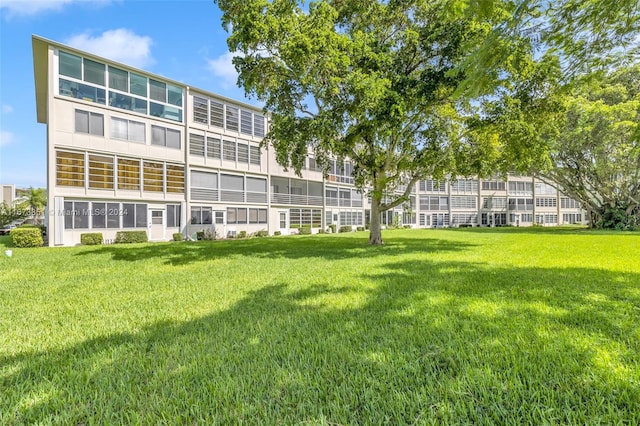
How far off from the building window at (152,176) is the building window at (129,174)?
43cm

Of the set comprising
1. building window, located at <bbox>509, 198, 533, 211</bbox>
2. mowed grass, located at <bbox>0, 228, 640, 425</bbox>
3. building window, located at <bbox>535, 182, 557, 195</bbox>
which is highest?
building window, located at <bbox>535, 182, 557, 195</bbox>

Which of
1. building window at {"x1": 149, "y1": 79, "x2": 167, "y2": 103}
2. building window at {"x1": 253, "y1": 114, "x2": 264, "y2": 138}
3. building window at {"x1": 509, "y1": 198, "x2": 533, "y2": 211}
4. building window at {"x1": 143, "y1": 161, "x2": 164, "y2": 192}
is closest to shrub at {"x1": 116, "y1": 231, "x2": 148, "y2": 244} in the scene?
building window at {"x1": 143, "y1": 161, "x2": 164, "y2": 192}

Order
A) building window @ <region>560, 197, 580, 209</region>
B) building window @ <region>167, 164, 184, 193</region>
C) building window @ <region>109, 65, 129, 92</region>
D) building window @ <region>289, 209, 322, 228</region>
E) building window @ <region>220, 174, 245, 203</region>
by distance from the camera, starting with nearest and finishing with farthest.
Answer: building window @ <region>109, 65, 129, 92</region>, building window @ <region>167, 164, 184, 193</region>, building window @ <region>220, 174, 245, 203</region>, building window @ <region>289, 209, 322, 228</region>, building window @ <region>560, 197, 580, 209</region>

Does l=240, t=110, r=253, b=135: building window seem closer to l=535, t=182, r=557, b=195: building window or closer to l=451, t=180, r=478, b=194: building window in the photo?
l=451, t=180, r=478, b=194: building window

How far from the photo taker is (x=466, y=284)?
6082 mm

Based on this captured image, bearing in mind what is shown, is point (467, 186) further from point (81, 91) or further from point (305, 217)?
point (81, 91)

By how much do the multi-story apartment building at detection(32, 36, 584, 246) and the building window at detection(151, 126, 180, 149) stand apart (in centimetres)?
7

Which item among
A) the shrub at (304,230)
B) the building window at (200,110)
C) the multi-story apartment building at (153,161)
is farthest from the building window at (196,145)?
the shrub at (304,230)

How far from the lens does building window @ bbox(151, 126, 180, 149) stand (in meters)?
21.7

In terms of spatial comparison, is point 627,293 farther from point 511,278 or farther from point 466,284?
point 466,284

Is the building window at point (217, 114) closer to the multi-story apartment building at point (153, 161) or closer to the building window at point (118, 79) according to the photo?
the multi-story apartment building at point (153, 161)

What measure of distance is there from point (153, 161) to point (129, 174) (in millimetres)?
1775

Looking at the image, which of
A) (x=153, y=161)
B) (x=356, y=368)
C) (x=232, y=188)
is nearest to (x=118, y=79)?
(x=153, y=161)

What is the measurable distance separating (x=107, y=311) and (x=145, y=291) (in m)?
1.31
